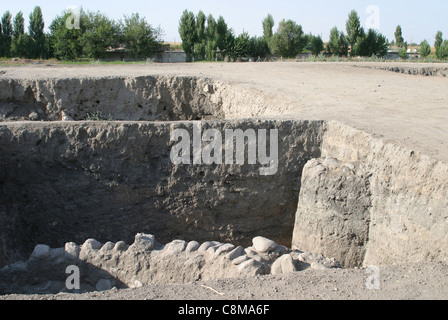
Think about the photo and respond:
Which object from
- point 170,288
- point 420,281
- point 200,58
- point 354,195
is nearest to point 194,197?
point 354,195

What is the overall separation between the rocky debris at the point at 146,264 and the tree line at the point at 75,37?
21235mm

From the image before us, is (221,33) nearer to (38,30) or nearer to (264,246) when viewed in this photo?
(38,30)

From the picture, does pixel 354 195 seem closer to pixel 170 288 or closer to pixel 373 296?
pixel 373 296

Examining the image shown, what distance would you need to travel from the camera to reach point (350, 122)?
16.8 ft

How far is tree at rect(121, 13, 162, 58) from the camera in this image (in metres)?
26.0

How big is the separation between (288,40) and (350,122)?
21603 millimetres

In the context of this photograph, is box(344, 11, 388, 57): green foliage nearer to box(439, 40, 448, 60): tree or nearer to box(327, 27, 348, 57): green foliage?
box(327, 27, 348, 57): green foliage

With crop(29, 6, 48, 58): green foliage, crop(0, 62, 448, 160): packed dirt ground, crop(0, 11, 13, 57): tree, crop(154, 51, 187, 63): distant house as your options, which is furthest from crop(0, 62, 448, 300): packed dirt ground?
crop(0, 11, 13, 57): tree

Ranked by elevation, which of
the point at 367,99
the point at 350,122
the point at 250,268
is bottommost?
the point at 250,268

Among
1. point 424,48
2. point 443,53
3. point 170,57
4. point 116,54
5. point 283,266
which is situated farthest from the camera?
point 170,57

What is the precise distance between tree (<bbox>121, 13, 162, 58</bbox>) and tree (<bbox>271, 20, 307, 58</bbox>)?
6.55m

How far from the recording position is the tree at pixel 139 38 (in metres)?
26.0

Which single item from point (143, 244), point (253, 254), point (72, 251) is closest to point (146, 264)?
point (143, 244)

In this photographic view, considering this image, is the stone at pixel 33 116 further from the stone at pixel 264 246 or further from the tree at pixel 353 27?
the tree at pixel 353 27
